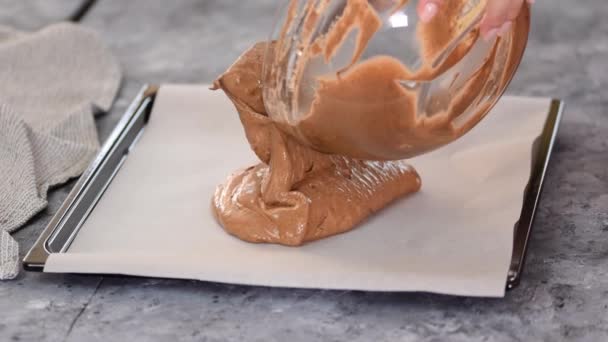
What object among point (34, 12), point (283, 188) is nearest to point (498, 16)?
point (283, 188)

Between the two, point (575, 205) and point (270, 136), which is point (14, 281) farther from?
point (575, 205)

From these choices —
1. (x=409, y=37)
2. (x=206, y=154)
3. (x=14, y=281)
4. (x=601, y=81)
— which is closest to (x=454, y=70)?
(x=409, y=37)

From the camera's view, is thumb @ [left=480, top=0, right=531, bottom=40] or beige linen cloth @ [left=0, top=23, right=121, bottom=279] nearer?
thumb @ [left=480, top=0, right=531, bottom=40]

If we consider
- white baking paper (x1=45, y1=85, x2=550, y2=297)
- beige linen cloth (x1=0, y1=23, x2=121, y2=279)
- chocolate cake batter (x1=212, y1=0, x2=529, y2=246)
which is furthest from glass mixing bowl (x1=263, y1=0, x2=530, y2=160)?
beige linen cloth (x1=0, y1=23, x2=121, y2=279)

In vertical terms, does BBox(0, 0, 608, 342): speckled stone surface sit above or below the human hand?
below

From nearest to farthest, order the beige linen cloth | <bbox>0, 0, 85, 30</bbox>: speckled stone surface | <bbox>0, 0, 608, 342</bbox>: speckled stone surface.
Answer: <bbox>0, 0, 608, 342</bbox>: speckled stone surface
the beige linen cloth
<bbox>0, 0, 85, 30</bbox>: speckled stone surface

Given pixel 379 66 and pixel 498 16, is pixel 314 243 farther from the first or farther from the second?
pixel 498 16

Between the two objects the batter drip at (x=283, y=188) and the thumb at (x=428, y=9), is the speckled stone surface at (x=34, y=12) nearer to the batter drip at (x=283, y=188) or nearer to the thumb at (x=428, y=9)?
the batter drip at (x=283, y=188)

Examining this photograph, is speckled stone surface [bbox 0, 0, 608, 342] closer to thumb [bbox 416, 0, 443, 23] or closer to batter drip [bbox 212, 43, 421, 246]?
batter drip [bbox 212, 43, 421, 246]
